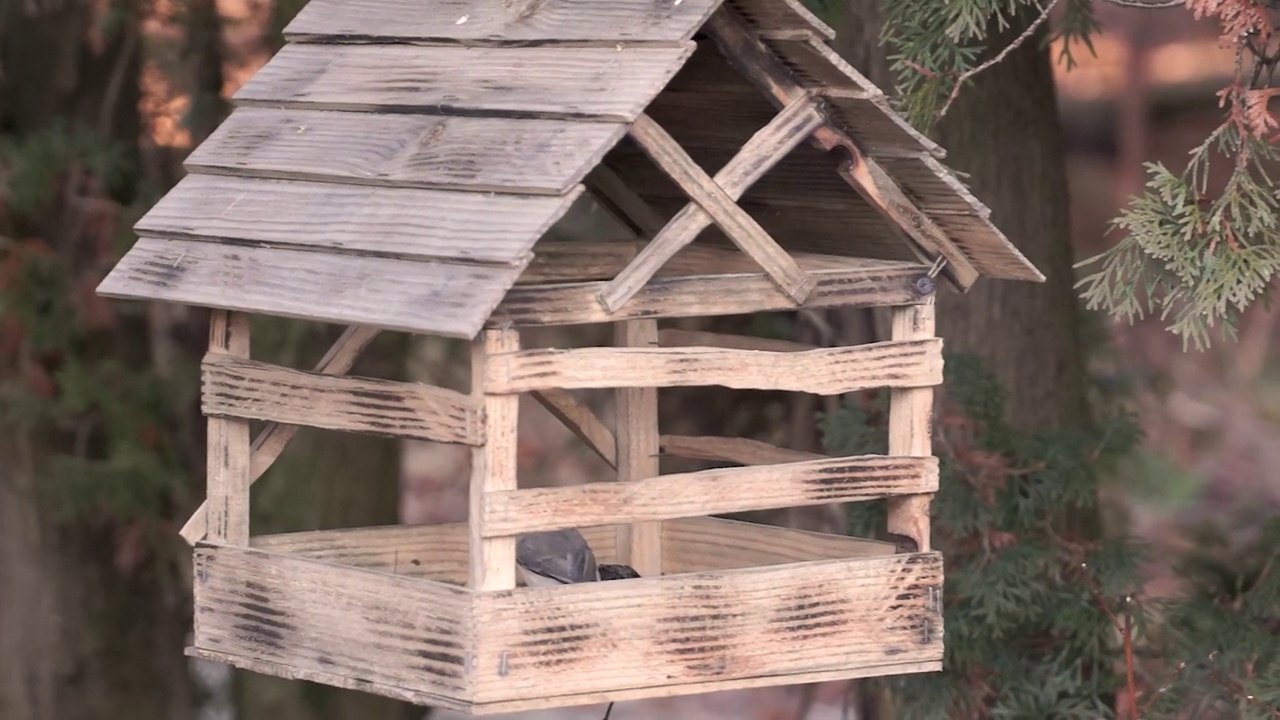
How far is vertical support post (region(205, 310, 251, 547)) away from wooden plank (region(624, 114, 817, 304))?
571 mm

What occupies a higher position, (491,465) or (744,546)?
(491,465)

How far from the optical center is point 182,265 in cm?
216

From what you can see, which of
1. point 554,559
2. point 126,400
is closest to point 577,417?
point 554,559

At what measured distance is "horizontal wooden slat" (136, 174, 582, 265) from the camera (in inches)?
73.5

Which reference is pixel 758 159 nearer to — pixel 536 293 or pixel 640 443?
pixel 536 293

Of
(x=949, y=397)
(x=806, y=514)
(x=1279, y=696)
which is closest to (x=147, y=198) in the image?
(x=806, y=514)

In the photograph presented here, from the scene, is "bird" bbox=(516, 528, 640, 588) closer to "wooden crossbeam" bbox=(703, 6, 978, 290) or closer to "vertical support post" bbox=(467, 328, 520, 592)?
"vertical support post" bbox=(467, 328, 520, 592)

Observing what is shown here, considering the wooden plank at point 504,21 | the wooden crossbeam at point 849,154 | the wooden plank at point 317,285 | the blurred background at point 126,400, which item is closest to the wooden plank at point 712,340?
the wooden crossbeam at point 849,154

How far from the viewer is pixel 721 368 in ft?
6.82

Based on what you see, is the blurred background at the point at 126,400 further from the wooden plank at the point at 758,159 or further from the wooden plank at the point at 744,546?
the wooden plank at the point at 758,159

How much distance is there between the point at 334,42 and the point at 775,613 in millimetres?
889

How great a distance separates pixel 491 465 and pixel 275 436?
1.79 feet

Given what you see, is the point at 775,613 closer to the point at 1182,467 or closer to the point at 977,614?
the point at 977,614

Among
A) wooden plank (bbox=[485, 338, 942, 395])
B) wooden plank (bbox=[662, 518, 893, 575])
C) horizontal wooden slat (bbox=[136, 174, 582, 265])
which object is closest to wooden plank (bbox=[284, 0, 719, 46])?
horizontal wooden slat (bbox=[136, 174, 582, 265])
